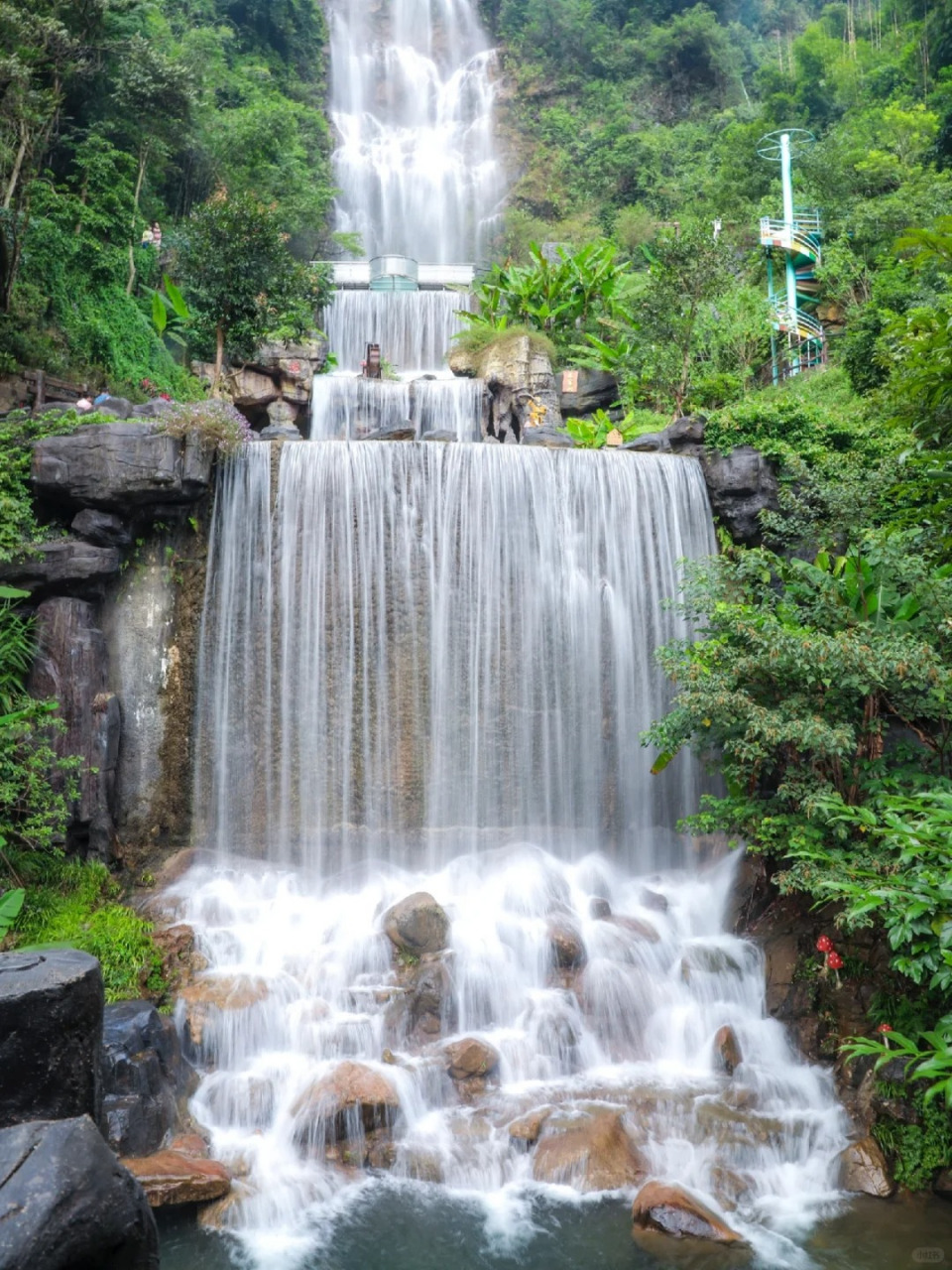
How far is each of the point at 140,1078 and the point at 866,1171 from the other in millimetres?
5119

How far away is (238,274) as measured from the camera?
50.4ft

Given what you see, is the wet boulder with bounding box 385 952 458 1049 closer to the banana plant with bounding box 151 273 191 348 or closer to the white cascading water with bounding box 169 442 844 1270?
the white cascading water with bounding box 169 442 844 1270

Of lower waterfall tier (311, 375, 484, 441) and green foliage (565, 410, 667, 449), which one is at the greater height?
lower waterfall tier (311, 375, 484, 441)

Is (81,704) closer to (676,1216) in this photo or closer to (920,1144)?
(676,1216)

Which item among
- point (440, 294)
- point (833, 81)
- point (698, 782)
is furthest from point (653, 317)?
point (833, 81)

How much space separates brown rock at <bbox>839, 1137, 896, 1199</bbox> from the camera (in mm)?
6234

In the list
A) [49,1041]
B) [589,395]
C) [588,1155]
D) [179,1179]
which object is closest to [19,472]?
[179,1179]

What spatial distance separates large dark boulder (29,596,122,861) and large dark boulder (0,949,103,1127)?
594cm

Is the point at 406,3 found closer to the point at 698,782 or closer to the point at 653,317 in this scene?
the point at 653,317

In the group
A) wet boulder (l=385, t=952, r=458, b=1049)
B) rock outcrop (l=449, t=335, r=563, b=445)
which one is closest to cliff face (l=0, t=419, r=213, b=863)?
wet boulder (l=385, t=952, r=458, b=1049)

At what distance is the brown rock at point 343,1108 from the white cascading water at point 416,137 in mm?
17769

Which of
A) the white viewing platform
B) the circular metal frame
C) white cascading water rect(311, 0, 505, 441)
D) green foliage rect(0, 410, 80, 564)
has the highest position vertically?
white cascading water rect(311, 0, 505, 441)

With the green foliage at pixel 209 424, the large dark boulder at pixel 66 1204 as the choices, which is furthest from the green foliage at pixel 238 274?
the large dark boulder at pixel 66 1204

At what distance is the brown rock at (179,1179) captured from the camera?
5.96 meters
